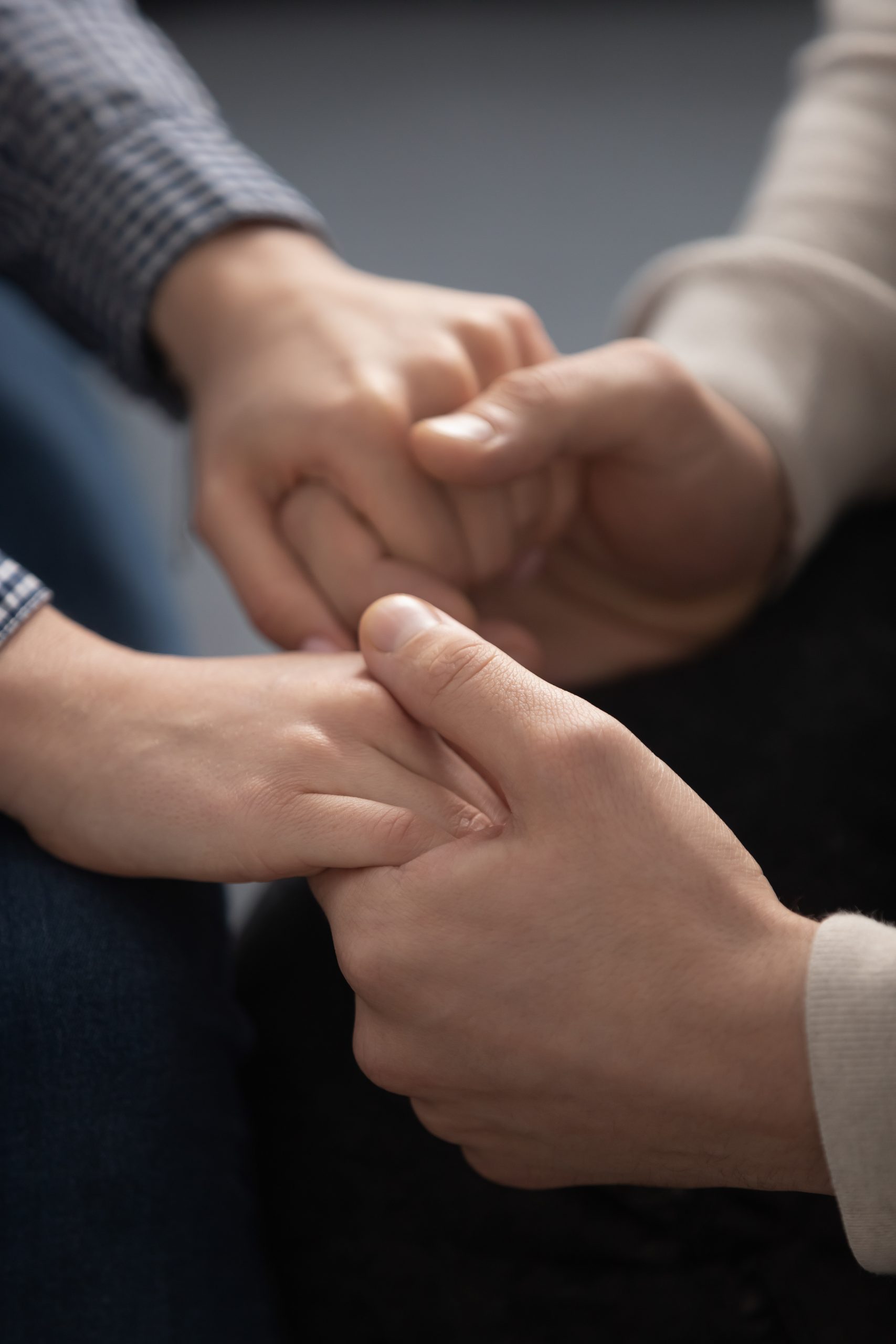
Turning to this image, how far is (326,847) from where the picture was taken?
18.5 inches

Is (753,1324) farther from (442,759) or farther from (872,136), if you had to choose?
(872,136)

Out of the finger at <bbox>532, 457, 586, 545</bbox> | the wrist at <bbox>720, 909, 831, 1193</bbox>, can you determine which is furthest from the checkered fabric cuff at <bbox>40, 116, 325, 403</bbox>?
the wrist at <bbox>720, 909, 831, 1193</bbox>

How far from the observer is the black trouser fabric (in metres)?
0.51

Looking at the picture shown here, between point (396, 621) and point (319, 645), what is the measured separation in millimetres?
118

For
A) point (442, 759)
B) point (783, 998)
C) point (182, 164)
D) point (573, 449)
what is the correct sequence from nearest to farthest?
point (783, 998), point (442, 759), point (573, 449), point (182, 164)

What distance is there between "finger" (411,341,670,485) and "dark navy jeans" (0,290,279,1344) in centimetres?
26

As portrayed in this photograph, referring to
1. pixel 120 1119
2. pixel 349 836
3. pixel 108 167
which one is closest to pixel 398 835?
pixel 349 836

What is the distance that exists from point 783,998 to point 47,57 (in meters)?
0.74

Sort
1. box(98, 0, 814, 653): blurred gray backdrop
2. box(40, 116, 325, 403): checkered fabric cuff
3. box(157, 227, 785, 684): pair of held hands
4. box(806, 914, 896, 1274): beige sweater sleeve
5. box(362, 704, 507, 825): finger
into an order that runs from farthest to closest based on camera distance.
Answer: box(98, 0, 814, 653): blurred gray backdrop → box(40, 116, 325, 403): checkered fabric cuff → box(157, 227, 785, 684): pair of held hands → box(362, 704, 507, 825): finger → box(806, 914, 896, 1274): beige sweater sleeve

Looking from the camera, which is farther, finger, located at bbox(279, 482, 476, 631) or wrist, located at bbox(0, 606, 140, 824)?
finger, located at bbox(279, 482, 476, 631)

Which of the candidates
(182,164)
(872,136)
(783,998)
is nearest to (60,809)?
(783,998)

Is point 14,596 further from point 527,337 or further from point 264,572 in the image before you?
point 527,337

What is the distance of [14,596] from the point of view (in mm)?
534

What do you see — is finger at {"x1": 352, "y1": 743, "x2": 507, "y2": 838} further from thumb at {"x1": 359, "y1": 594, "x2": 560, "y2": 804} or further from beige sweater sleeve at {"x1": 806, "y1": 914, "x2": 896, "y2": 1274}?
beige sweater sleeve at {"x1": 806, "y1": 914, "x2": 896, "y2": 1274}
